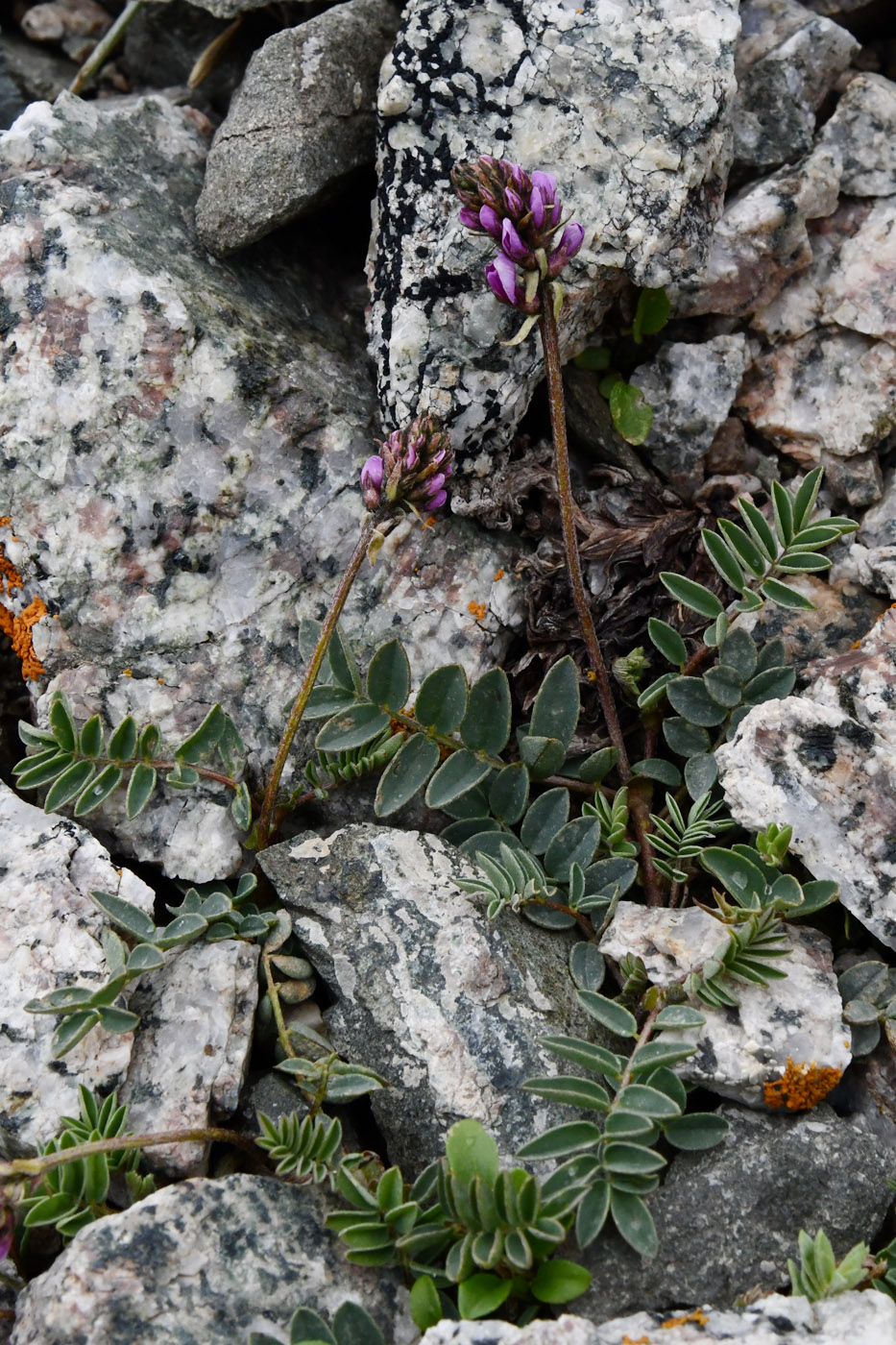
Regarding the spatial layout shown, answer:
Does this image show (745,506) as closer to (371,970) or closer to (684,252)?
(684,252)

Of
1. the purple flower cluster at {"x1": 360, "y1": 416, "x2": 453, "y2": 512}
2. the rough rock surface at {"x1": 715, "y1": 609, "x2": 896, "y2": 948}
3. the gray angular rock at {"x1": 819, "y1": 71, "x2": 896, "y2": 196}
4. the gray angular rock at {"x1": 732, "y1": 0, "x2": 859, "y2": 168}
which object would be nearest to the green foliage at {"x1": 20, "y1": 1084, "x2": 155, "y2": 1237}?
the purple flower cluster at {"x1": 360, "y1": 416, "x2": 453, "y2": 512}

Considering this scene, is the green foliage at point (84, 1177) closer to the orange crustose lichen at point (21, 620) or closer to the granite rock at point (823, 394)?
the orange crustose lichen at point (21, 620)

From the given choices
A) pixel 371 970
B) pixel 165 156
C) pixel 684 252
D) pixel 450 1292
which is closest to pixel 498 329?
pixel 684 252

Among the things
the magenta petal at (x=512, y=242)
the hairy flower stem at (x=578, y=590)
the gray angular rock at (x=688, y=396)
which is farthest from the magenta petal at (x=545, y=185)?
the gray angular rock at (x=688, y=396)

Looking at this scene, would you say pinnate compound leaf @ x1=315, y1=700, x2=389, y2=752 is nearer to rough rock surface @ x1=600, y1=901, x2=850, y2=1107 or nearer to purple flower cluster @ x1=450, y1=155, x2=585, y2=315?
rough rock surface @ x1=600, y1=901, x2=850, y2=1107

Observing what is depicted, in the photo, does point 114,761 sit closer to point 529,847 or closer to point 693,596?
point 529,847

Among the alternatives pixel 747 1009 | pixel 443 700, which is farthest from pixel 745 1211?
pixel 443 700
